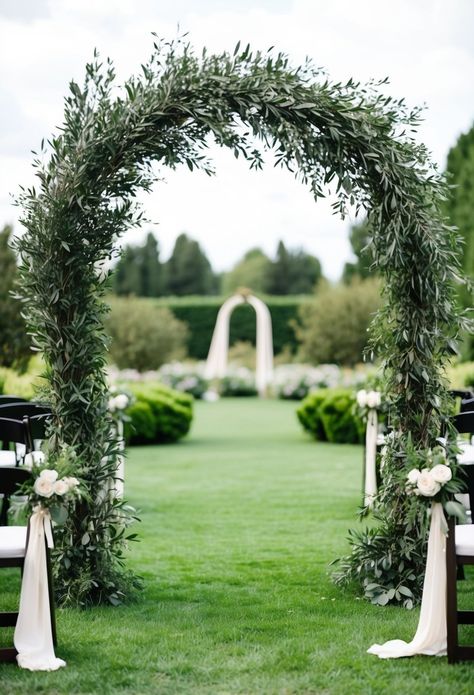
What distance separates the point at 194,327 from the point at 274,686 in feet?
87.6

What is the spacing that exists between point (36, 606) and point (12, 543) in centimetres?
31

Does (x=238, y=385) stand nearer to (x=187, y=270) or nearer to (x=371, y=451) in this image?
Result: (x=371, y=451)

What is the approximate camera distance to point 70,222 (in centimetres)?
482

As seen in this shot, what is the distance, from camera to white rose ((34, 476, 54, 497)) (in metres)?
3.97

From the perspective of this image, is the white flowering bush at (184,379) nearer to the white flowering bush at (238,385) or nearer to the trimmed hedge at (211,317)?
the white flowering bush at (238,385)

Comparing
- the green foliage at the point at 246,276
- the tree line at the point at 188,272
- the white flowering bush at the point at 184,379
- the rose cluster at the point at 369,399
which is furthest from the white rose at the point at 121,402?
the green foliage at the point at 246,276

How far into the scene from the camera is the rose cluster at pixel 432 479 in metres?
3.99

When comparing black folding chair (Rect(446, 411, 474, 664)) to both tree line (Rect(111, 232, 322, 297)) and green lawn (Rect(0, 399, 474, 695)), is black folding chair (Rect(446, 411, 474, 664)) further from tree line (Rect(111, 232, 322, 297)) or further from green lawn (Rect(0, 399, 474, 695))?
tree line (Rect(111, 232, 322, 297))

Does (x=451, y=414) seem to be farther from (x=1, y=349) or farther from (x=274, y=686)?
(x=1, y=349)

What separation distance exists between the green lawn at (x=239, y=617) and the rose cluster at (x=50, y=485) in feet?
2.65

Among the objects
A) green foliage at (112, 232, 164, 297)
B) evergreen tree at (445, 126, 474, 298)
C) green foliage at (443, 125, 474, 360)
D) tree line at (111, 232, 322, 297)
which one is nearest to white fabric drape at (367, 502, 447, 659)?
green foliage at (443, 125, 474, 360)

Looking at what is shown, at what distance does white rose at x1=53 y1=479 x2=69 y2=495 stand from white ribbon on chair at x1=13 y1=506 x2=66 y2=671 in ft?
0.35

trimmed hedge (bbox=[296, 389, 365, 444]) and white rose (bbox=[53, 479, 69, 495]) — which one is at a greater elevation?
white rose (bbox=[53, 479, 69, 495])

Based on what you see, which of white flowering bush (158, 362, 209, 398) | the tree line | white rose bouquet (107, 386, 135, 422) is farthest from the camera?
the tree line
